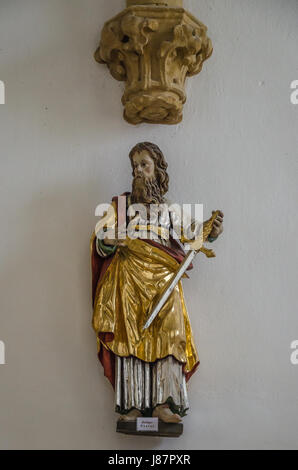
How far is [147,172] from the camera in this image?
3182 millimetres

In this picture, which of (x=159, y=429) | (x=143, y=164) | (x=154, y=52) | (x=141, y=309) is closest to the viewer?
(x=159, y=429)

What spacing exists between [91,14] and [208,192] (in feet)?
3.58

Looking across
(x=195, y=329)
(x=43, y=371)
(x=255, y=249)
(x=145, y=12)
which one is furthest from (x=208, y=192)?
(x=43, y=371)

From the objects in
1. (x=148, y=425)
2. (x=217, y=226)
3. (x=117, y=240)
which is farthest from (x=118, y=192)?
(x=148, y=425)

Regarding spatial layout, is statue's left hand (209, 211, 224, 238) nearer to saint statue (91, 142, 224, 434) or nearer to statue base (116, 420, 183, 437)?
saint statue (91, 142, 224, 434)

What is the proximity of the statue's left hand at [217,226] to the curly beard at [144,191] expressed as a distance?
0.98ft

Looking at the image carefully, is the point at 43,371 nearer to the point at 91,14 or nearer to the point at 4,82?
the point at 4,82

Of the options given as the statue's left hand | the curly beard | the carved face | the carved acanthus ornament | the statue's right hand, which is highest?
the carved acanthus ornament

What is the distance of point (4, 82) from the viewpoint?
138 inches

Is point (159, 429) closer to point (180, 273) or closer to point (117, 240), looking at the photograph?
point (180, 273)

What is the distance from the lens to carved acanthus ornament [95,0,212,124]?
3.27 meters

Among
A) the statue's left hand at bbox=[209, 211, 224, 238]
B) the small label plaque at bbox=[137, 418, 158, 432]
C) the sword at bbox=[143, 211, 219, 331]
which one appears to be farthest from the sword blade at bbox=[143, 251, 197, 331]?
the small label plaque at bbox=[137, 418, 158, 432]

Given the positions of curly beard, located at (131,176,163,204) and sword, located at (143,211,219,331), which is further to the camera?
curly beard, located at (131,176,163,204)

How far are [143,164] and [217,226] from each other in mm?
442
